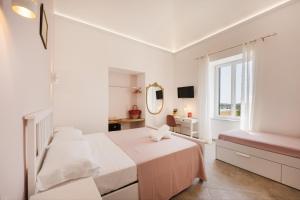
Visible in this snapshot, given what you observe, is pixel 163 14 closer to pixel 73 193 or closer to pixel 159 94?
pixel 159 94

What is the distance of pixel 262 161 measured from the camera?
2088mm

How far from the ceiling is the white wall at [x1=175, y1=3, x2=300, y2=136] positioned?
260 millimetres

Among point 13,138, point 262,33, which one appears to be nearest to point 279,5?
point 262,33

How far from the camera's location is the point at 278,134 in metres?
2.50

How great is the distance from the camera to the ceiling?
242cm

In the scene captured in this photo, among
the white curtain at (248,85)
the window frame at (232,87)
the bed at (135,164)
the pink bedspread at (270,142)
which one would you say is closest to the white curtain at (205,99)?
the window frame at (232,87)

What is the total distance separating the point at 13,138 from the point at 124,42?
3.49 m

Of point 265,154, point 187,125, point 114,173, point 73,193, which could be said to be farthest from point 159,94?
point 73,193

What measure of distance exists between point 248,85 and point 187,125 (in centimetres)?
211

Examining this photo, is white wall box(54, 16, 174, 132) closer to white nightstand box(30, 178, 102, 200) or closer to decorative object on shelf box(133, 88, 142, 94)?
decorative object on shelf box(133, 88, 142, 94)

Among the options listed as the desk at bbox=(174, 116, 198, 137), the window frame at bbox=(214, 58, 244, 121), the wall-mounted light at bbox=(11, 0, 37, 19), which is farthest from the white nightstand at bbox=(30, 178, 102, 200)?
the window frame at bbox=(214, 58, 244, 121)

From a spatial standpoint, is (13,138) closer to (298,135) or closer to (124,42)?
(124,42)

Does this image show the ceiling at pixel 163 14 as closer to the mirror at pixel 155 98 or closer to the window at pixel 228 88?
the window at pixel 228 88

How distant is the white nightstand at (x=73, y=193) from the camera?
0.82 m
